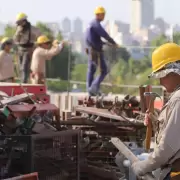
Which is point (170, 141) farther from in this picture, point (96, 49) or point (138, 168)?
point (96, 49)

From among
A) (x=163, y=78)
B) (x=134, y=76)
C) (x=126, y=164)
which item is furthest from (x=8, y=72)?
(x=163, y=78)

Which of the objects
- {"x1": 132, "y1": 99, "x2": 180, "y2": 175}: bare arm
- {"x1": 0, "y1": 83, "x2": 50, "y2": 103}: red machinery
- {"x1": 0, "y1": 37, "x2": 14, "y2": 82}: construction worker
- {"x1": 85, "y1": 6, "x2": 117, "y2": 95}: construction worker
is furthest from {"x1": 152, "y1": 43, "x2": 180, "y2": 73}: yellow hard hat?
{"x1": 85, "y1": 6, "x2": 117, "y2": 95}: construction worker

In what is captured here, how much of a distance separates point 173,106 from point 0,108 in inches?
92.0

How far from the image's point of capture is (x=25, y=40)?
14289mm

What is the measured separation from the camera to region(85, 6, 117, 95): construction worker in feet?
44.5

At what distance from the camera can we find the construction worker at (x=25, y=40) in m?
14.2

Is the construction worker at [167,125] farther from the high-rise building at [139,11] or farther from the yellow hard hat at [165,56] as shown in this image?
the high-rise building at [139,11]

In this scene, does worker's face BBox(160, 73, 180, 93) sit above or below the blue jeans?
above

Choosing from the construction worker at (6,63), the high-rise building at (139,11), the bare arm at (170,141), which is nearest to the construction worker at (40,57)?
the construction worker at (6,63)

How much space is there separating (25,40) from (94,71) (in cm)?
166

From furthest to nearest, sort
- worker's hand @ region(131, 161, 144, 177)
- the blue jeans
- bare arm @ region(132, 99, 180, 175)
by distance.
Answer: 1. the blue jeans
2. worker's hand @ region(131, 161, 144, 177)
3. bare arm @ region(132, 99, 180, 175)

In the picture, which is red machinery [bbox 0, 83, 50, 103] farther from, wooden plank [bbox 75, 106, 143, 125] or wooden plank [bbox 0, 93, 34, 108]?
wooden plank [bbox 0, 93, 34, 108]

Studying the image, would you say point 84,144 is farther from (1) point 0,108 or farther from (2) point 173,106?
(2) point 173,106

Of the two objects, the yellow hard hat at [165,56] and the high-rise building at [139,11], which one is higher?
the high-rise building at [139,11]
